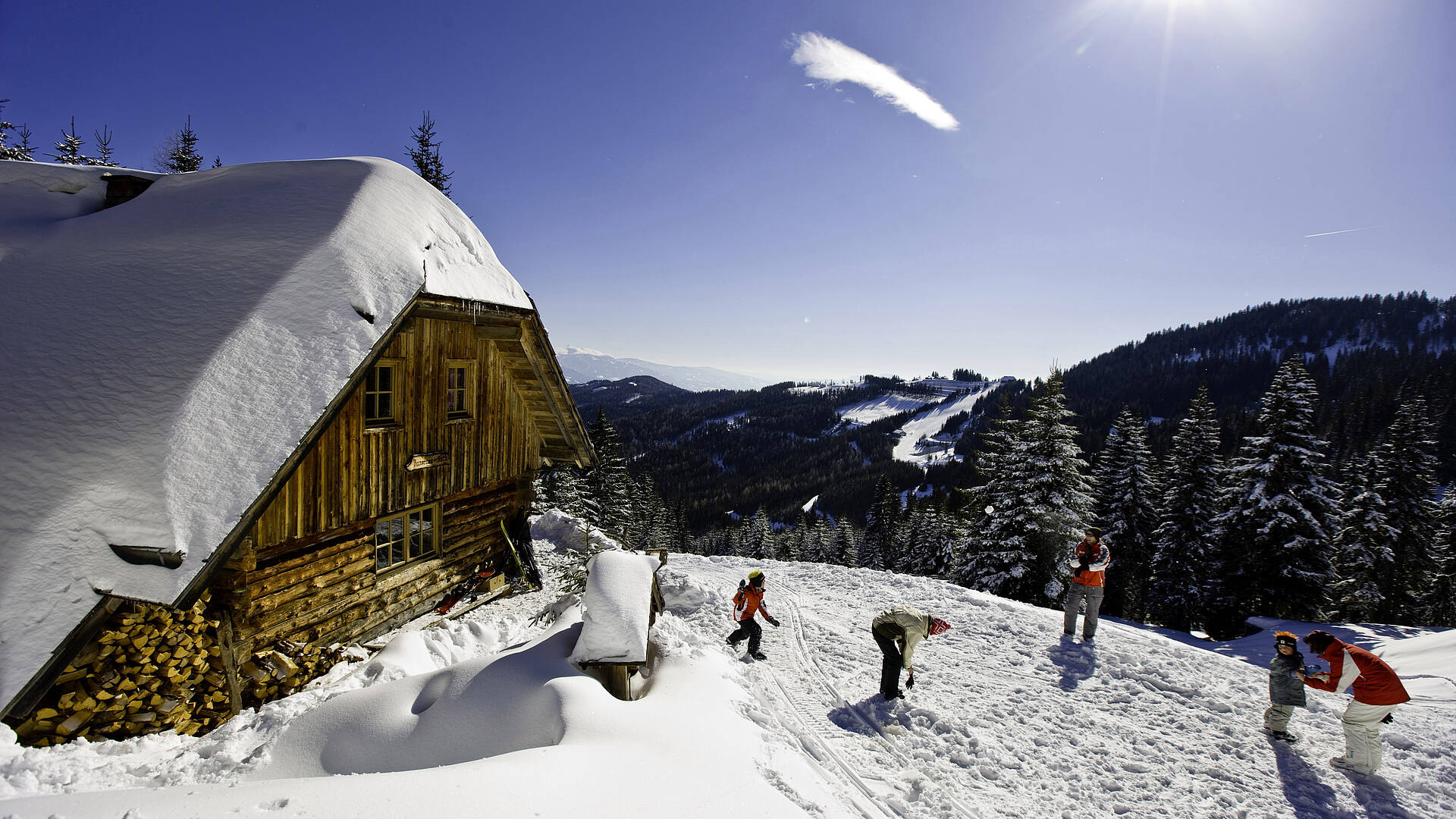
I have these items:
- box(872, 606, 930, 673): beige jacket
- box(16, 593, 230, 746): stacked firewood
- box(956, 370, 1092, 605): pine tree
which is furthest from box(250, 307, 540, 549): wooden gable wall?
box(956, 370, 1092, 605): pine tree

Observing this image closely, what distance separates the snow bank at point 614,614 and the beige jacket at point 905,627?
3.28 m

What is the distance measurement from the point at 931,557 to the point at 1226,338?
741ft

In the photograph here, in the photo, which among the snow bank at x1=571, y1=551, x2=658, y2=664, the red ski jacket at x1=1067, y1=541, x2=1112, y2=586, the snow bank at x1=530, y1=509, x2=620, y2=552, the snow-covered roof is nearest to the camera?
the snow-covered roof

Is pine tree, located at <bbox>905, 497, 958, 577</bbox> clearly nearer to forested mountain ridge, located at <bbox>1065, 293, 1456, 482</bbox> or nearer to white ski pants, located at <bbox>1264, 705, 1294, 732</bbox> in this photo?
white ski pants, located at <bbox>1264, 705, 1294, 732</bbox>

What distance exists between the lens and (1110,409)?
140500 millimetres

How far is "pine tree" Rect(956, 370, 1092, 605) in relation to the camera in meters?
20.7

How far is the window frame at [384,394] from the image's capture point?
796cm

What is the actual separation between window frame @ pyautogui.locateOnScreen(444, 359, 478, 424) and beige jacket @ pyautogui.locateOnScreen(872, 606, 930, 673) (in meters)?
8.06

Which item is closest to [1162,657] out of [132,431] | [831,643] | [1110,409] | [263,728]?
[831,643]

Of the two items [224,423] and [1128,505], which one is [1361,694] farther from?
[1128,505]

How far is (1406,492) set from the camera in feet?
79.4

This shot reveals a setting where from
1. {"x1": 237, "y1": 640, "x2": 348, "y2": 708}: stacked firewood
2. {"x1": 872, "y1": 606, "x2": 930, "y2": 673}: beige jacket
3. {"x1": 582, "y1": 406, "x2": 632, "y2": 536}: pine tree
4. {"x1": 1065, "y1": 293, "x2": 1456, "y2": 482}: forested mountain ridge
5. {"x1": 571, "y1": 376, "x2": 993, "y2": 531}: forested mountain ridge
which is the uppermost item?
{"x1": 1065, "y1": 293, "x2": 1456, "y2": 482}: forested mountain ridge

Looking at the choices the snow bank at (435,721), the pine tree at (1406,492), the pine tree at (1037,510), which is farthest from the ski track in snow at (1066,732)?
the pine tree at (1406,492)

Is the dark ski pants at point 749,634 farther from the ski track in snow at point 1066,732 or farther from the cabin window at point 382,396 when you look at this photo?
the cabin window at point 382,396
